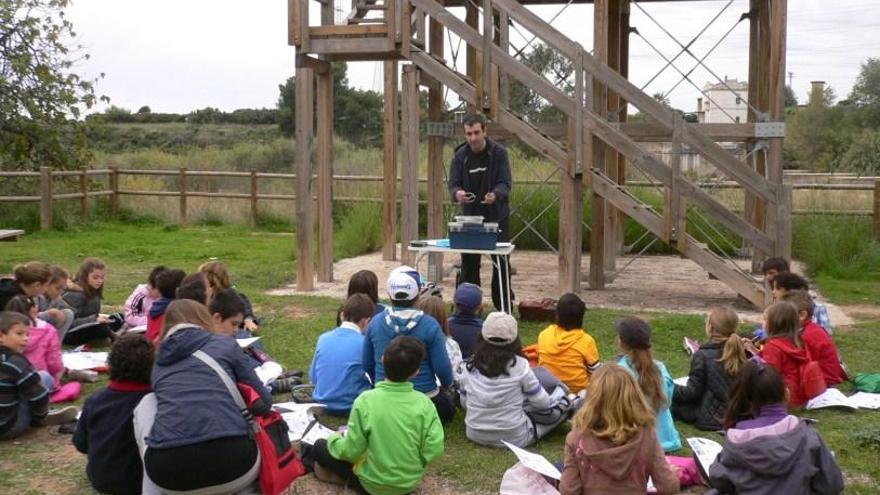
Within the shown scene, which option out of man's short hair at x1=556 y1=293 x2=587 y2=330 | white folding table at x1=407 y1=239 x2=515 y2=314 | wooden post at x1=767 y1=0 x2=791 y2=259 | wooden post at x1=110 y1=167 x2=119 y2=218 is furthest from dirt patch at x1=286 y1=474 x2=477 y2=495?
wooden post at x1=110 y1=167 x2=119 y2=218

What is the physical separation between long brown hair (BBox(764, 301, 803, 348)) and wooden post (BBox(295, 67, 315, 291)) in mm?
6043

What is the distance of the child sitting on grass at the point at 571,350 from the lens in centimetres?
658

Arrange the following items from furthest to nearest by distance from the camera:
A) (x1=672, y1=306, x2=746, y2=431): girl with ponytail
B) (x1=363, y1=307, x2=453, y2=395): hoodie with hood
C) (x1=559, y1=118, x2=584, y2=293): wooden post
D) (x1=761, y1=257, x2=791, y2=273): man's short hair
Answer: (x1=559, y1=118, x2=584, y2=293): wooden post < (x1=761, y1=257, x2=791, y2=273): man's short hair < (x1=672, y1=306, x2=746, y2=431): girl with ponytail < (x1=363, y1=307, x2=453, y2=395): hoodie with hood

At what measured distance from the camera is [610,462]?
453cm

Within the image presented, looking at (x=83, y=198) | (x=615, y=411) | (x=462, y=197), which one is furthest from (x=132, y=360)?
(x=83, y=198)

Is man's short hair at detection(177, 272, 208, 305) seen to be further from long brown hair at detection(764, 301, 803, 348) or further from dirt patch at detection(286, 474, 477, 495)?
long brown hair at detection(764, 301, 803, 348)

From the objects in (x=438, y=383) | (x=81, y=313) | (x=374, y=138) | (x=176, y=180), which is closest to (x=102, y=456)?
(x=438, y=383)

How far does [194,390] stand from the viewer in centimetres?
459

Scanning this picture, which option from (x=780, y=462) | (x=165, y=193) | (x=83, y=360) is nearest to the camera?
(x=780, y=462)

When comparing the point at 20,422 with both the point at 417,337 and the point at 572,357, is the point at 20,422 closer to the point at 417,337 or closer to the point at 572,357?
the point at 417,337

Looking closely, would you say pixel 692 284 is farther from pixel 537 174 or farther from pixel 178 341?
pixel 178 341

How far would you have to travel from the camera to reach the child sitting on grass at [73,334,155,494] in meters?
4.94

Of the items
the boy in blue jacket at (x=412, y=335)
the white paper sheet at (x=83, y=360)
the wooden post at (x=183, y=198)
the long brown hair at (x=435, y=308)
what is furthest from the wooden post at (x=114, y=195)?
the boy in blue jacket at (x=412, y=335)

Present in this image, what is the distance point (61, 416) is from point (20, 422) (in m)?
0.30
